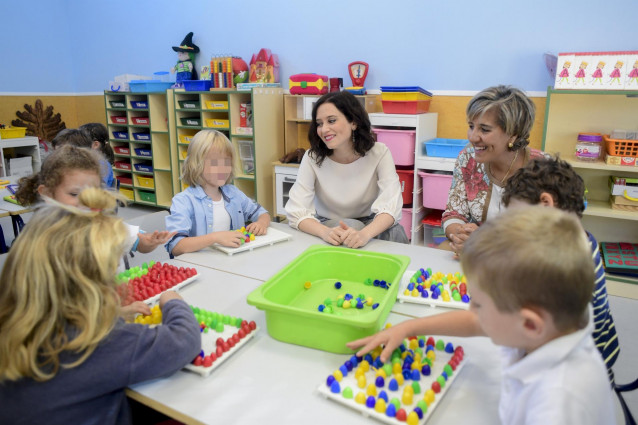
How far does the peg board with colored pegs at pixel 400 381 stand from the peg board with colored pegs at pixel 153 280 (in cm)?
62

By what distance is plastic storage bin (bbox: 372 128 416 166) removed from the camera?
3.28 metres

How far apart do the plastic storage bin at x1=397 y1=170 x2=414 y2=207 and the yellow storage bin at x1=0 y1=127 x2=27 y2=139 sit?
147 inches

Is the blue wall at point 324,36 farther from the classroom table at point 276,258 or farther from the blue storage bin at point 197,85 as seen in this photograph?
the classroom table at point 276,258

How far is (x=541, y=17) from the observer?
9.98 feet

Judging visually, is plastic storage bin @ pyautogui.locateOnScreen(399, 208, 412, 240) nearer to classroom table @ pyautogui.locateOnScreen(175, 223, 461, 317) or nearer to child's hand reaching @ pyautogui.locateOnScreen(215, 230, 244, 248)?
classroom table @ pyautogui.locateOnScreen(175, 223, 461, 317)

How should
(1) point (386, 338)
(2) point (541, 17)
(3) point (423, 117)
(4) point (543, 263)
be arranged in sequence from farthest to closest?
1. (3) point (423, 117)
2. (2) point (541, 17)
3. (1) point (386, 338)
4. (4) point (543, 263)

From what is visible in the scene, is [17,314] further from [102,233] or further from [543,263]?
[543,263]

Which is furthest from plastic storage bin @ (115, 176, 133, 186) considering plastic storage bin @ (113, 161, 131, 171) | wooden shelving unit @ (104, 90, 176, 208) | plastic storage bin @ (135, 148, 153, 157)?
plastic storage bin @ (135, 148, 153, 157)

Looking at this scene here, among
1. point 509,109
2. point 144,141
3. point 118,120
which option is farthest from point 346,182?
point 118,120

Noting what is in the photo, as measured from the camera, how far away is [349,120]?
7.22ft

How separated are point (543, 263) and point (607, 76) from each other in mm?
2539

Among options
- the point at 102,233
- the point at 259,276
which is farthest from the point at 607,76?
the point at 102,233

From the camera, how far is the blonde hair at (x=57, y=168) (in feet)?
5.57

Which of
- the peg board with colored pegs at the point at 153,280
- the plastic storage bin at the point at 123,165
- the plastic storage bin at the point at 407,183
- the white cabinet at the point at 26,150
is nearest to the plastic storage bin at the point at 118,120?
the plastic storage bin at the point at 123,165
